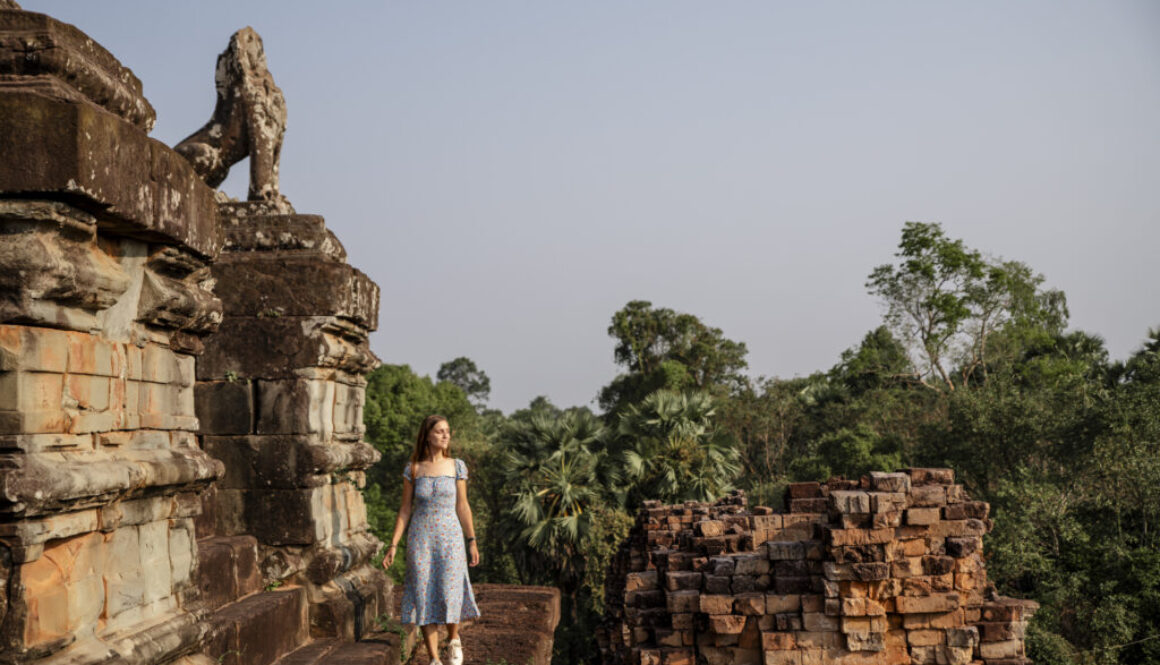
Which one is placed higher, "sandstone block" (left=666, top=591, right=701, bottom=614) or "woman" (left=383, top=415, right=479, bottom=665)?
"woman" (left=383, top=415, right=479, bottom=665)

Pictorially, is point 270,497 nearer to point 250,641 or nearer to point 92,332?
point 250,641

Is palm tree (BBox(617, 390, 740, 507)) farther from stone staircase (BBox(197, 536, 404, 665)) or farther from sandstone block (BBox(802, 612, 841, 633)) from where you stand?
stone staircase (BBox(197, 536, 404, 665))

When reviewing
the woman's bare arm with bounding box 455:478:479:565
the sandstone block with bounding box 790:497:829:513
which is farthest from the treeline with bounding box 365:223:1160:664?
the woman's bare arm with bounding box 455:478:479:565

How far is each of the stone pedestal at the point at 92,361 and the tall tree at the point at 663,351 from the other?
1353 inches

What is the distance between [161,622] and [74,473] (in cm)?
79

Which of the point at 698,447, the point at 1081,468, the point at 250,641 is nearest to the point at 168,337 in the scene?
the point at 250,641

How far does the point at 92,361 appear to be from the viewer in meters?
2.88

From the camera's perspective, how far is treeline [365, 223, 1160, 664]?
1833 cm

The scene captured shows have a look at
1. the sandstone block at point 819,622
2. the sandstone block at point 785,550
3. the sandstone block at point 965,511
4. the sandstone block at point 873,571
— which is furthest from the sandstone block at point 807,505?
the sandstone block at point 965,511

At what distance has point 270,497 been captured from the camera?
5480 millimetres

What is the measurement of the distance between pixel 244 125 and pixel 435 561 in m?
2.99

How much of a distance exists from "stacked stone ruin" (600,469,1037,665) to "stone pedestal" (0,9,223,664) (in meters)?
4.18

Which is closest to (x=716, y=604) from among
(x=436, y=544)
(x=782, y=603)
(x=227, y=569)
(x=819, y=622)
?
(x=782, y=603)

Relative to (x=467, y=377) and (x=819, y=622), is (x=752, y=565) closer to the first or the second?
(x=819, y=622)
